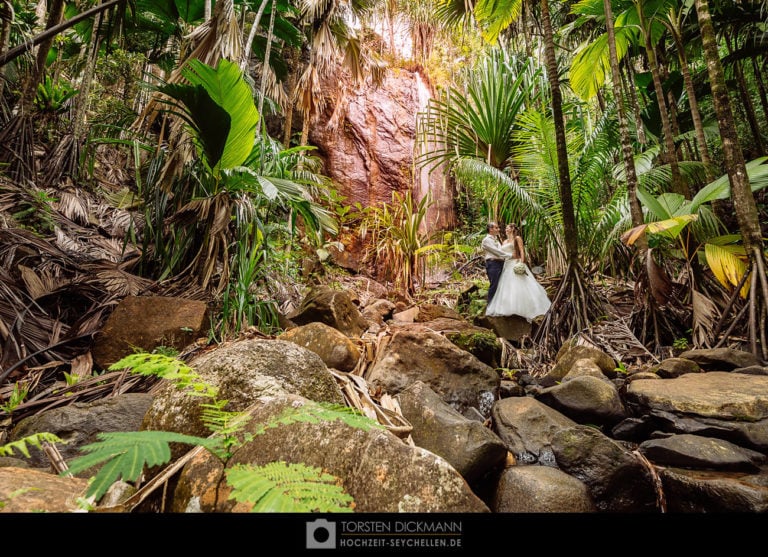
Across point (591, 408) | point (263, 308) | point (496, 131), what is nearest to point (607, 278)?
point (496, 131)

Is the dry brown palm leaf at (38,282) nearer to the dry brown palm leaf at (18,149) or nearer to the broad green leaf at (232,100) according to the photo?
Answer: the broad green leaf at (232,100)

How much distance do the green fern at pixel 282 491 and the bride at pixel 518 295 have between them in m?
4.04

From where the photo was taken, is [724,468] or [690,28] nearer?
[724,468]

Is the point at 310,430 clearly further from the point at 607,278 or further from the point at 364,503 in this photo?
the point at 607,278

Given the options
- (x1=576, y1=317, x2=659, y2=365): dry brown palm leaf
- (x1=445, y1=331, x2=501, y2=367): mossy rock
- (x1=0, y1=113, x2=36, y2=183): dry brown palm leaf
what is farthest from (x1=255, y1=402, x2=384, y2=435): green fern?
(x1=0, y1=113, x2=36, y2=183): dry brown palm leaf

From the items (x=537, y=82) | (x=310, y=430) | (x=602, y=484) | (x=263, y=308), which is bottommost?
(x=602, y=484)

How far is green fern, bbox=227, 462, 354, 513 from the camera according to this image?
667 mm

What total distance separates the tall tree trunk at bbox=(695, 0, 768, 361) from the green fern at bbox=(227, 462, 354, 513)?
344cm

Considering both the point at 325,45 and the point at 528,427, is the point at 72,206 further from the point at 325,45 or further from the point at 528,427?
the point at 528,427

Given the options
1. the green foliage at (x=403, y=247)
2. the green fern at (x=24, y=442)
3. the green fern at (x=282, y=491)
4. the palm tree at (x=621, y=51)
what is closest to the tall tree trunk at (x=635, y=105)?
the palm tree at (x=621, y=51)

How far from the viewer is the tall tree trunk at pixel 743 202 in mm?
2811

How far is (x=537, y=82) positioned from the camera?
6.64m

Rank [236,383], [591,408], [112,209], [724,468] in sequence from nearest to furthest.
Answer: [236,383], [724,468], [591,408], [112,209]

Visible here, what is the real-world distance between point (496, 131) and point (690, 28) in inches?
168
